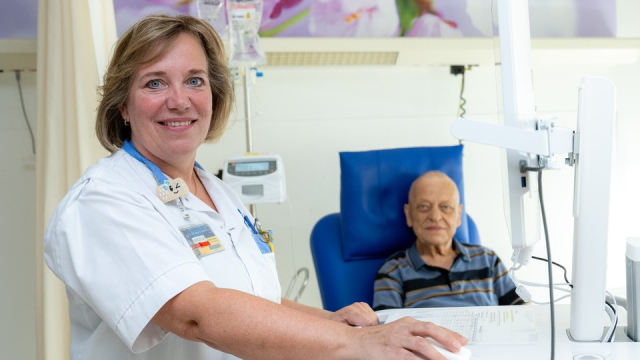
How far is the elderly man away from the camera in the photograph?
2.43m

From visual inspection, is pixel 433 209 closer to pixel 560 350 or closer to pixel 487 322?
pixel 487 322

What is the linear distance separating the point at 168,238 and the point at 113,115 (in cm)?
44

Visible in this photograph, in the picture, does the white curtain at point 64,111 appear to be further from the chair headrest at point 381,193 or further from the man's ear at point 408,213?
the man's ear at point 408,213

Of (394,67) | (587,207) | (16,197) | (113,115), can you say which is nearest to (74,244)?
(113,115)

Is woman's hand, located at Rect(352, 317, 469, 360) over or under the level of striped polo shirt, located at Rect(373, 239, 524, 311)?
over

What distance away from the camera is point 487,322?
56.9 inches

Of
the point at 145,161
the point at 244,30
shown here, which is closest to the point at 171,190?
the point at 145,161

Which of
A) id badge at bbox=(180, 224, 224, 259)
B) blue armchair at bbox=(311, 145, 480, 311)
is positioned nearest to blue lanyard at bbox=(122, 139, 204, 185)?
id badge at bbox=(180, 224, 224, 259)

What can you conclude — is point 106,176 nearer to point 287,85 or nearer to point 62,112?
point 62,112

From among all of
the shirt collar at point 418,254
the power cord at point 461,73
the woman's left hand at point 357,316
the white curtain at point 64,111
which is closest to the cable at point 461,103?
the power cord at point 461,73

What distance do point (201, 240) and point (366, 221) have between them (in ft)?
4.13

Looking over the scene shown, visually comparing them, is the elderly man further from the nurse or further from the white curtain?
the white curtain

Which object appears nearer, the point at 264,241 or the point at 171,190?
the point at 171,190

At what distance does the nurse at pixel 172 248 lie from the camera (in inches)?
42.4
